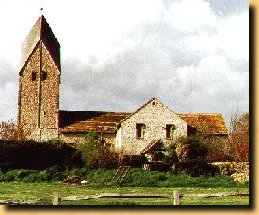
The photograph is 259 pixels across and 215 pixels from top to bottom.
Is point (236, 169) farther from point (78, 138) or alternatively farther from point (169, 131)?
point (169, 131)

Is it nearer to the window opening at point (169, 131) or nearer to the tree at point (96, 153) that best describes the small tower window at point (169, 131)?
the window opening at point (169, 131)

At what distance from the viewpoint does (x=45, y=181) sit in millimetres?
8758

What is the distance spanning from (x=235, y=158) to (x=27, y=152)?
624 centimetres

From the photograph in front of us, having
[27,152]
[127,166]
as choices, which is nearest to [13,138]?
[27,152]

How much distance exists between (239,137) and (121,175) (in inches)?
183

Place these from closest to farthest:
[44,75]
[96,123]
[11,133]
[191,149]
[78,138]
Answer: [191,149], [11,133], [44,75], [78,138], [96,123]

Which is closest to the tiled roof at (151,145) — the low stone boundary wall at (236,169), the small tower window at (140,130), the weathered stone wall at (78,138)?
the small tower window at (140,130)

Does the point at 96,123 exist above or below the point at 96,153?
above

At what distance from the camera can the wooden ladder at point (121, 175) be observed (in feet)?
30.6

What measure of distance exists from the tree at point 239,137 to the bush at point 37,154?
454 centimetres

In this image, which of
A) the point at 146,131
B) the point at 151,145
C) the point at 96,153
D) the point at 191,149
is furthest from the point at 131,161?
the point at 146,131

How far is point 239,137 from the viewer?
5.38 meters

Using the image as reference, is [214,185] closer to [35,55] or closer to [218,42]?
[35,55]

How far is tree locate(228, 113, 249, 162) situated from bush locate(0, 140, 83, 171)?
4538mm
